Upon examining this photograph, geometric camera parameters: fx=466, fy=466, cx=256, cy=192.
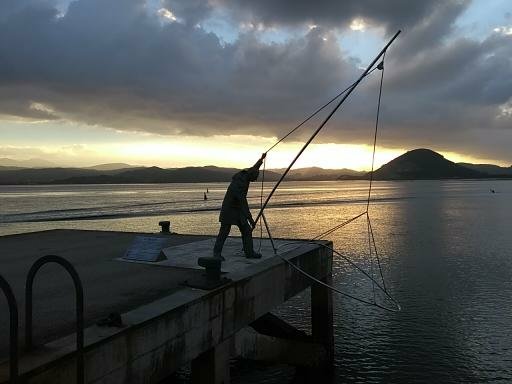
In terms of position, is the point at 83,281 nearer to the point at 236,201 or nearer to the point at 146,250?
the point at 146,250

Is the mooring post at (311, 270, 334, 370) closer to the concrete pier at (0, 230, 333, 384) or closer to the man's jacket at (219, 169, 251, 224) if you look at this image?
the concrete pier at (0, 230, 333, 384)

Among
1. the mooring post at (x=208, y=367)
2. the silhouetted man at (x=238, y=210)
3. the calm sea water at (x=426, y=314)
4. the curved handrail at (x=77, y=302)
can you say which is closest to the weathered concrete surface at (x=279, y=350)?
the calm sea water at (x=426, y=314)

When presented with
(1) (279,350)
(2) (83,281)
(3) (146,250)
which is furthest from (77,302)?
(1) (279,350)

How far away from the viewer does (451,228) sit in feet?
158

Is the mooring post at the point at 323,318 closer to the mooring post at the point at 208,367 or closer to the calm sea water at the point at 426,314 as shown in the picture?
the calm sea water at the point at 426,314

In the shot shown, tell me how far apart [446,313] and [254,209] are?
50595 millimetres

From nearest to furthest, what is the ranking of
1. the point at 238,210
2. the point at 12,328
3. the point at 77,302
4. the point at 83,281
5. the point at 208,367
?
the point at 12,328 → the point at 77,302 → the point at 208,367 → the point at 83,281 → the point at 238,210

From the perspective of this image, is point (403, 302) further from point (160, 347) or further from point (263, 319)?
point (160, 347)

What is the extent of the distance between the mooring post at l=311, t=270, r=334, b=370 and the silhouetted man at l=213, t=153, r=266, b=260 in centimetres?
359

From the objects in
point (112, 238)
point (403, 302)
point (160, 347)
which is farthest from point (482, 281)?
point (160, 347)

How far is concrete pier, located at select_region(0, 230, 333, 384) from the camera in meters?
5.56

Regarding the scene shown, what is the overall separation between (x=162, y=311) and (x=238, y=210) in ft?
15.1

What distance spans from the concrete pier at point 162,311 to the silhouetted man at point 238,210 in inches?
18.4

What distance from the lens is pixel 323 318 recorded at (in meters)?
13.8
